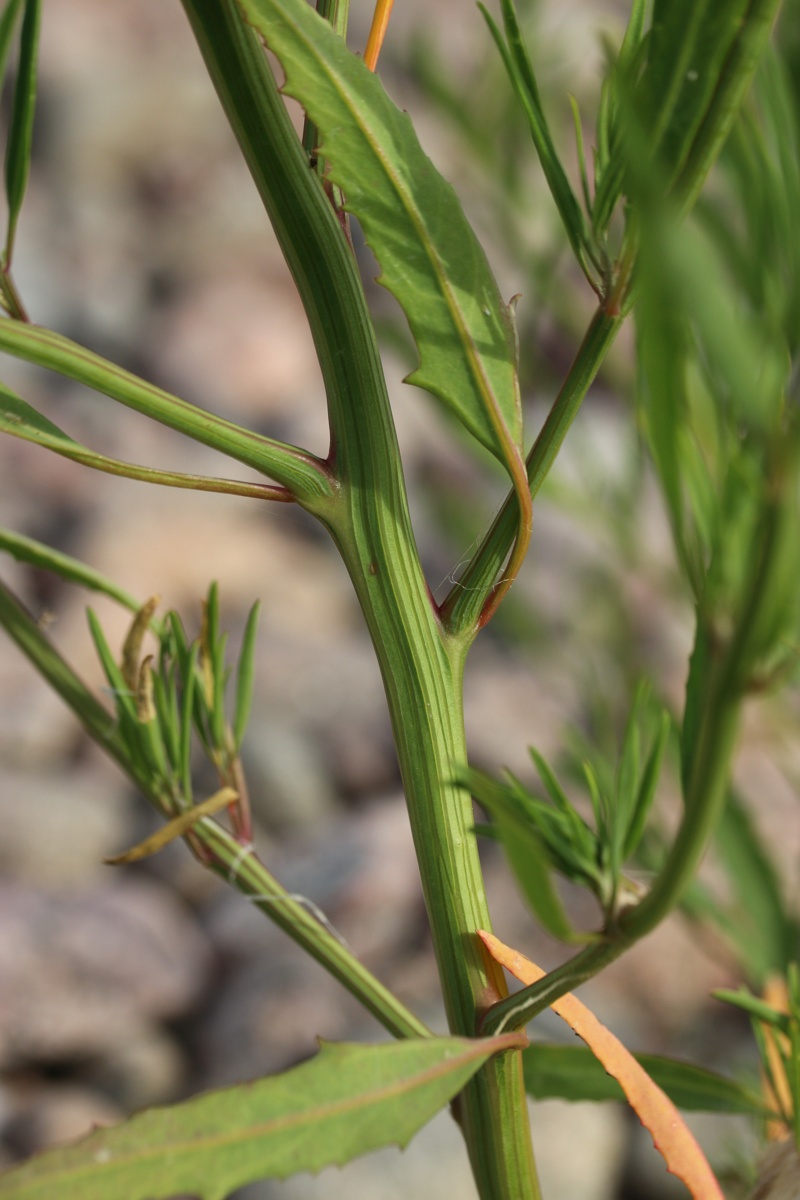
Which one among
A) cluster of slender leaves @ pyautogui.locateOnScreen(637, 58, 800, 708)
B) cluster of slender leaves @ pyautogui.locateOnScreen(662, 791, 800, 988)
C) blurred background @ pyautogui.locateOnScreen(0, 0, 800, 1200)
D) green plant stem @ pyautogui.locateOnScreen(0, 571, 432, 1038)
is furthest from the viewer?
blurred background @ pyautogui.locateOnScreen(0, 0, 800, 1200)

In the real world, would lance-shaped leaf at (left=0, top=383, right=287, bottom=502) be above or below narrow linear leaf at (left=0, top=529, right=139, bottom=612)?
above

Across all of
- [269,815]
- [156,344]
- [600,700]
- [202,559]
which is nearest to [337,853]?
[269,815]

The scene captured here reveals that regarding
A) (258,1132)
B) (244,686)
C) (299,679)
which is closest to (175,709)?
(244,686)

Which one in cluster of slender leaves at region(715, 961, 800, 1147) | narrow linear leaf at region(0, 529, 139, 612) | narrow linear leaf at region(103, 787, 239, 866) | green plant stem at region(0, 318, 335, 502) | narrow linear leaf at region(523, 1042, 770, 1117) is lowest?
narrow linear leaf at region(523, 1042, 770, 1117)

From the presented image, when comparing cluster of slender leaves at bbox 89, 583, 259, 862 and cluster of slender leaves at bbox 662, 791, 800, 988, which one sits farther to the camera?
cluster of slender leaves at bbox 662, 791, 800, 988

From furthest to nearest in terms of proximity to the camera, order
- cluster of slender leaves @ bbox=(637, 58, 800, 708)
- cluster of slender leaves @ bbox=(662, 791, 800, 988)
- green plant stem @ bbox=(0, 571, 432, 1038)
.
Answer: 1. cluster of slender leaves @ bbox=(662, 791, 800, 988)
2. green plant stem @ bbox=(0, 571, 432, 1038)
3. cluster of slender leaves @ bbox=(637, 58, 800, 708)

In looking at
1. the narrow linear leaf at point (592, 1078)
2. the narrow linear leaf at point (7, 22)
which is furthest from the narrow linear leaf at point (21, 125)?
the narrow linear leaf at point (592, 1078)

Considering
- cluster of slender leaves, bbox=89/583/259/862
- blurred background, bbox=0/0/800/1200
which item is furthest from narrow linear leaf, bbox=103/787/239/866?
blurred background, bbox=0/0/800/1200

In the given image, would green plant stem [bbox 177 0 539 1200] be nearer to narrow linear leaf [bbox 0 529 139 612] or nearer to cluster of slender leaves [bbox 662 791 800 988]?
narrow linear leaf [bbox 0 529 139 612]

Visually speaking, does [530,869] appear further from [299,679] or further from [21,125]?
[299,679]
